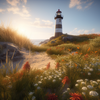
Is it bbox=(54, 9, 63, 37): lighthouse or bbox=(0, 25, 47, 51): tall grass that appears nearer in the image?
bbox=(0, 25, 47, 51): tall grass

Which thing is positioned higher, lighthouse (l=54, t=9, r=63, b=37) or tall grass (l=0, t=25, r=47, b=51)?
lighthouse (l=54, t=9, r=63, b=37)

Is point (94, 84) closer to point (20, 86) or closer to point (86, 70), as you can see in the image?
A: point (86, 70)

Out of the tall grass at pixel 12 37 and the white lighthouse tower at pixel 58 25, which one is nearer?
the tall grass at pixel 12 37

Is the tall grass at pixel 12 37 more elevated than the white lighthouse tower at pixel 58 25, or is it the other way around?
the white lighthouse tower at pixel 58 25

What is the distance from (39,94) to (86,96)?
3.13 ft

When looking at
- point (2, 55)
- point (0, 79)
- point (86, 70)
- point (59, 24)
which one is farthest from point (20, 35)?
point (59, 24)

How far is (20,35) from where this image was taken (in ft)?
27.8

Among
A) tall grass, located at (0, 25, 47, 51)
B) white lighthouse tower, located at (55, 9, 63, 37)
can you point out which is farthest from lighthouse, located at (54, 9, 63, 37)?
tall grass, located at (0, 25, 47, 51)

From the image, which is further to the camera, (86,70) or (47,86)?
(86,70)

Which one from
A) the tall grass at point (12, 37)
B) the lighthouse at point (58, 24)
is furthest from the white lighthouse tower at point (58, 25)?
the tall grass at point (12, 37)

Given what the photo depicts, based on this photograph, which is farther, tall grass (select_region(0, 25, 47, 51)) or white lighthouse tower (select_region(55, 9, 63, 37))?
white lighthouse tower (select_region(55, 9, 63, 37))

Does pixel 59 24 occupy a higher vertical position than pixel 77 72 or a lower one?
higher

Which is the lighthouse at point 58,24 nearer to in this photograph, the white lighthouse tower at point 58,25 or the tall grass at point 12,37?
the white lighthouse tower at point 58,25

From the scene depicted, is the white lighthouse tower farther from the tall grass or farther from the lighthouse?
the tall grass
